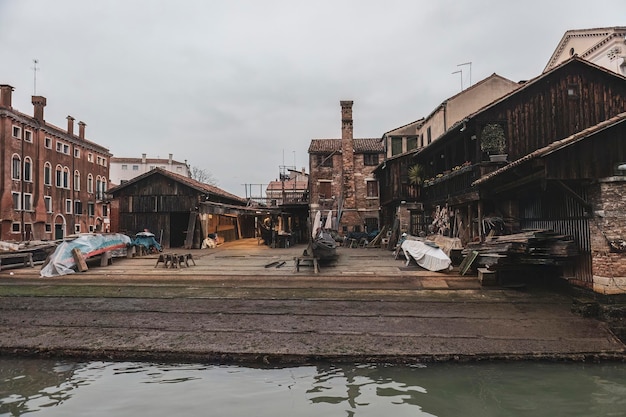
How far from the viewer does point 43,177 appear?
116ft

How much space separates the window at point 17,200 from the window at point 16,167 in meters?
1.39

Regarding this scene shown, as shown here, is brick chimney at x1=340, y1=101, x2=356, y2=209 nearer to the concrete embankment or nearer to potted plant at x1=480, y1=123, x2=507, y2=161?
potted plant at x1=480, y1=123, x2=507, y2=161

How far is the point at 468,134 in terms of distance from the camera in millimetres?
15820

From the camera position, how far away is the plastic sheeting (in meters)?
14.0

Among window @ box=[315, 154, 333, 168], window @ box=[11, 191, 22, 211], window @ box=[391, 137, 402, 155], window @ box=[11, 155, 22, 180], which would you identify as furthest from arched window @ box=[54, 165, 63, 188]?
window @ box=[391, 137, 402, 155]

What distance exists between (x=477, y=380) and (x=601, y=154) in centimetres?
635

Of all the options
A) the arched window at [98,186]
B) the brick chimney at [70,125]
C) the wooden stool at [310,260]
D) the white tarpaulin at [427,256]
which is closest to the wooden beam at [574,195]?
the white tarpaulin at [427,256]

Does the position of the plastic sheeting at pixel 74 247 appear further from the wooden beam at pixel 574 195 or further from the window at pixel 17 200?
the window at pixel 17 200

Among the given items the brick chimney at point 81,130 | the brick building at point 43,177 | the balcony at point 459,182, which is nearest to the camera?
the balcony at point 459,182

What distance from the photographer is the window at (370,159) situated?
113ft

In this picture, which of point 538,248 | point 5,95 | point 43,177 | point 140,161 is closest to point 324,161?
point 538,248

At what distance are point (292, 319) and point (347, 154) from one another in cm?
2537

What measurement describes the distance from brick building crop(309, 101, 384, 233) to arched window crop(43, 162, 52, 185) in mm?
25423

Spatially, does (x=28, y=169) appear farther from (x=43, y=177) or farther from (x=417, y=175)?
(x=417, y=175)
